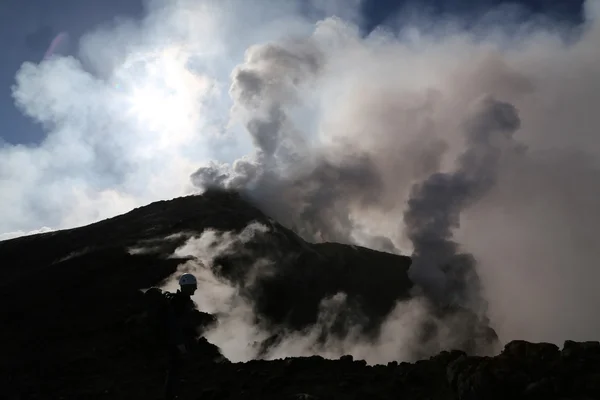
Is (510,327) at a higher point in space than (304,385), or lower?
higher

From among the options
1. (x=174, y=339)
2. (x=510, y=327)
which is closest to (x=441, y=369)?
(x=174, y=339)

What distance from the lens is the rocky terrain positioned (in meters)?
17.0

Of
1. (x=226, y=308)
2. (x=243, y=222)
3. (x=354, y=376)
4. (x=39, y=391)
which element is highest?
(x=243, y=222)

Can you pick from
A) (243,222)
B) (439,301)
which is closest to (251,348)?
(243,222)

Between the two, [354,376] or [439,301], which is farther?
[439,301]

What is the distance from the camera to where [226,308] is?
169ft

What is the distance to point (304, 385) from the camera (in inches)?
886

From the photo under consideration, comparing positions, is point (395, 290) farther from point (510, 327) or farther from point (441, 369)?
point (441, 369)

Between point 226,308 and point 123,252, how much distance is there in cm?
1791

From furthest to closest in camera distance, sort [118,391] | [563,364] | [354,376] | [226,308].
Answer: [226,308] → [118,391] → [354,376] → [563,364]

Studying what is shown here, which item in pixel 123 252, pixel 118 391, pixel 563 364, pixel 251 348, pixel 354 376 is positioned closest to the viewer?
pixel 563 364

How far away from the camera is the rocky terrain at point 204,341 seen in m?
17.0

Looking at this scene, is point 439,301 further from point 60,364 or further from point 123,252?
point 60,364

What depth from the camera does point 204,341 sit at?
3781 centimetres
